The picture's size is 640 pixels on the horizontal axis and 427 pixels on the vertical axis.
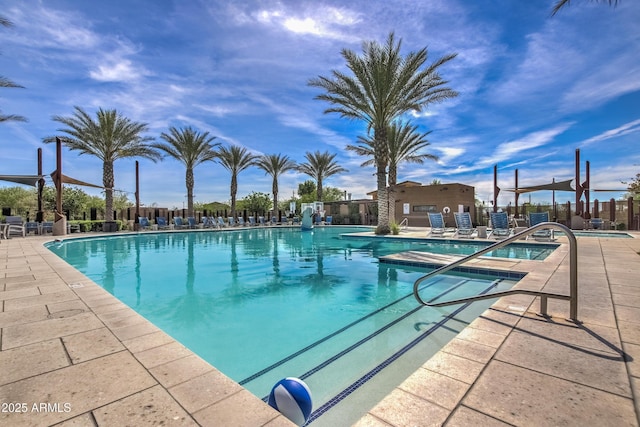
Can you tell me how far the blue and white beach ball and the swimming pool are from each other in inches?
17.5

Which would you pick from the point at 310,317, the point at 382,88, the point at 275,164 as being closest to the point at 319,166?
the point at 275,164

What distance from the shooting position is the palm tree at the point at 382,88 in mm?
13148

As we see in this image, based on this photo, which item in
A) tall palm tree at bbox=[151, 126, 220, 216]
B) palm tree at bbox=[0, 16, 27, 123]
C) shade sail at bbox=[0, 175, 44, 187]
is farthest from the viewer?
tall palm tree at bbox=[151, 126, 220, 216]

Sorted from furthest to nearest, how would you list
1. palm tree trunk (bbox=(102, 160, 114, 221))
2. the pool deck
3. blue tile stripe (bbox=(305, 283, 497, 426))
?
palm tree trunk (bbox=(102, 160, 114, 221))
blue tile stripe (bbox=(305, 283, 497, 426))
the pool deck

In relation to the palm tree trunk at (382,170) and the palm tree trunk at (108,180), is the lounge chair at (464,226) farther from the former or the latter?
the palm tree trunk at (108,180)

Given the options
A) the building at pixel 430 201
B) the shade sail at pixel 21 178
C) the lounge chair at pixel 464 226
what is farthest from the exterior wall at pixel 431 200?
the shade sail at pixel 21 178

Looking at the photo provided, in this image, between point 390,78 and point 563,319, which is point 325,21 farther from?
point 563,319

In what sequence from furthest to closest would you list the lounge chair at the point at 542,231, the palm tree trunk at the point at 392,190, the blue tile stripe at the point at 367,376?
the palm tree trunk at the point at 392,190, the lounge chair at the point at 542,231, the blue tile stripe at the point at 367,376

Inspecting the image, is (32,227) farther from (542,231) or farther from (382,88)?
(542,231)

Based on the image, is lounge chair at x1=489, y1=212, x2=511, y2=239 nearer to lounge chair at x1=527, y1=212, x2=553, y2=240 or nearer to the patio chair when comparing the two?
lounge chair at x1=527, y1=212, x2=553, y2=240

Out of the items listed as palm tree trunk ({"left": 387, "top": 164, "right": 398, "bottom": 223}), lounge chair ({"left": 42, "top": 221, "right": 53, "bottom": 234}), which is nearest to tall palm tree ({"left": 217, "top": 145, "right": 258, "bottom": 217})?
lounge chair ({"left": 42, "top": 221, "right": 53, "bottom": 234})

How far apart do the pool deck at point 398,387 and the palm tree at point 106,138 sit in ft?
64.9

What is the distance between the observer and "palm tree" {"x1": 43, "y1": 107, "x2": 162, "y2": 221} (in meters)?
18.0

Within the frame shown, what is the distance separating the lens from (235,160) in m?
27.3
